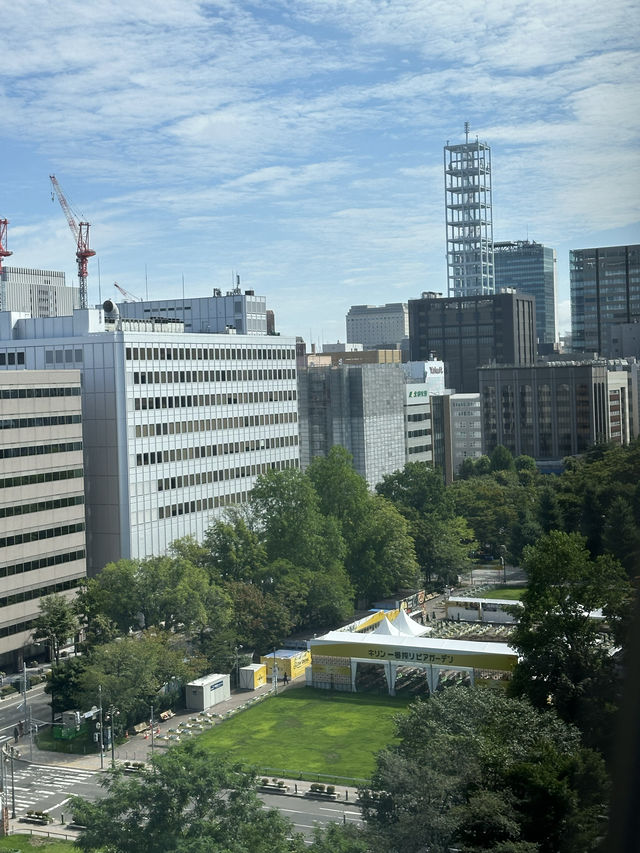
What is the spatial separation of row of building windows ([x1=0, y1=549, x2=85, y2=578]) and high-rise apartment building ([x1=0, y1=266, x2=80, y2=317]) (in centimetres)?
9023

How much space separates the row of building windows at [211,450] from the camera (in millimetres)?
43062

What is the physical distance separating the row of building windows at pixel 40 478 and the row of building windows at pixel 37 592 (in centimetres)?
366

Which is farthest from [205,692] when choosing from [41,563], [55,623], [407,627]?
[41,563]

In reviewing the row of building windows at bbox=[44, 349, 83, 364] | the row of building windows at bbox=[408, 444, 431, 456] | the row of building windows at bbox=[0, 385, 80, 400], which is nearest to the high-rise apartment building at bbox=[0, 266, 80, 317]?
the row of building windows at bbox=[408, 444, 431, 456]

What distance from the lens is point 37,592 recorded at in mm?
36781

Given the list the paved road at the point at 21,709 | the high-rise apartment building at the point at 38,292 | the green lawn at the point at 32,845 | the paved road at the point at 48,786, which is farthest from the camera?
the high-rise apartment building at the point at 38,292

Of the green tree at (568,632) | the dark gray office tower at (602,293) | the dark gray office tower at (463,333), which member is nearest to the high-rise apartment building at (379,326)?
the dark gray office tower at (602,293)

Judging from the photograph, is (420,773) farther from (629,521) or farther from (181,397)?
(181,397)

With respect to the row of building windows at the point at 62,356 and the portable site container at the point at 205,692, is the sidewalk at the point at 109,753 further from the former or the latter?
the row of building windows at the point at 62,356

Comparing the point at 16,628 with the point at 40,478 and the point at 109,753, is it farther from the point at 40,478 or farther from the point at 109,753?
the point at 109,753

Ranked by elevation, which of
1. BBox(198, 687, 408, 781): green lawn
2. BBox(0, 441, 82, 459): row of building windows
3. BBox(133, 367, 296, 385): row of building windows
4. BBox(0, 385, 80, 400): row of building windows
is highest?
BBox(133, 367, 296, 385): row of building windows

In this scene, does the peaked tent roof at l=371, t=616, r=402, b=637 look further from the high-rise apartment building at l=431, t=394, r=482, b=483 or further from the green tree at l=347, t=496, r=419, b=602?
the high-rise apartment building at l=431, t=394, r=482, b=483

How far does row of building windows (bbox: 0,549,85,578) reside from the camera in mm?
35344

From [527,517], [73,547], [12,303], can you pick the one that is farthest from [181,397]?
[12,303]
